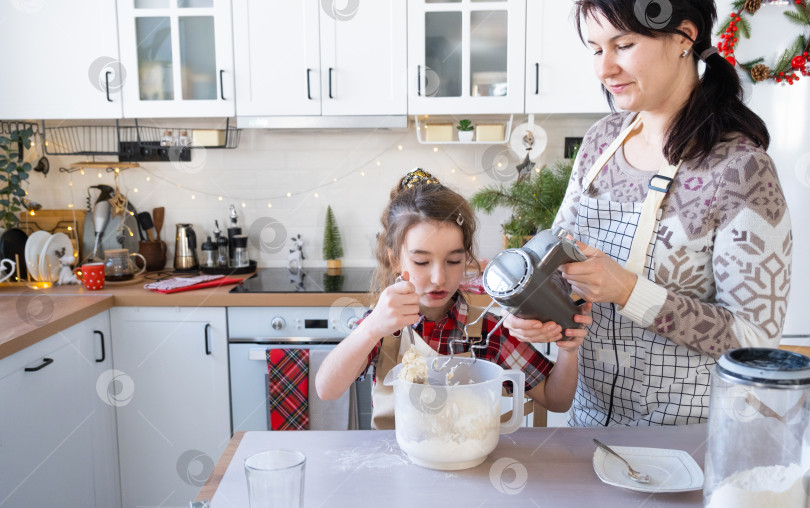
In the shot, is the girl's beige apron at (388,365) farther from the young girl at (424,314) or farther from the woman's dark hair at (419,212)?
the woman's dark hair at (419,212)

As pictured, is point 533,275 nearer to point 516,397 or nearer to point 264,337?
point 516,397

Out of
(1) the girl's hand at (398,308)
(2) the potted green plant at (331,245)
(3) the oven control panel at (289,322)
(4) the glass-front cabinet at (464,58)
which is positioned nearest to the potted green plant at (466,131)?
(4) the glass-front cabinet at (464,58)

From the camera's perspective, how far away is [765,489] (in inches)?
25.2

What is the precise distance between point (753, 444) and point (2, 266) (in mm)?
2377

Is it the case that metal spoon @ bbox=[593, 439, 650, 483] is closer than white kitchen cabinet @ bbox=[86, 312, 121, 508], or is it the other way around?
metal spoon @ bbox=[593, 439, 650, 483]

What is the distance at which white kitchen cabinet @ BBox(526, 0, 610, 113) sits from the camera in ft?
7.11

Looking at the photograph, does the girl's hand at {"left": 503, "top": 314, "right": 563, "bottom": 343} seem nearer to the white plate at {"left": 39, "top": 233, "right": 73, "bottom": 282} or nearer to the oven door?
the oven door

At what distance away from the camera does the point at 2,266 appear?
7.27 feet

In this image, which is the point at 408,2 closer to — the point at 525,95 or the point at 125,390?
the point at 525,95

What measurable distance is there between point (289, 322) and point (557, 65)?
1280 mm

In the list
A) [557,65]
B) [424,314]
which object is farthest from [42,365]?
[557,65]

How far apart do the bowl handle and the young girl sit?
0.36 ft

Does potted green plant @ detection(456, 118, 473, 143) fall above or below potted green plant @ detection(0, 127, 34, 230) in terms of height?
above

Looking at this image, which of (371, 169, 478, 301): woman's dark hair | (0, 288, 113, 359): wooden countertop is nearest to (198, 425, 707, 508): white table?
(371, 169, 478, 301): woman's dark hair
